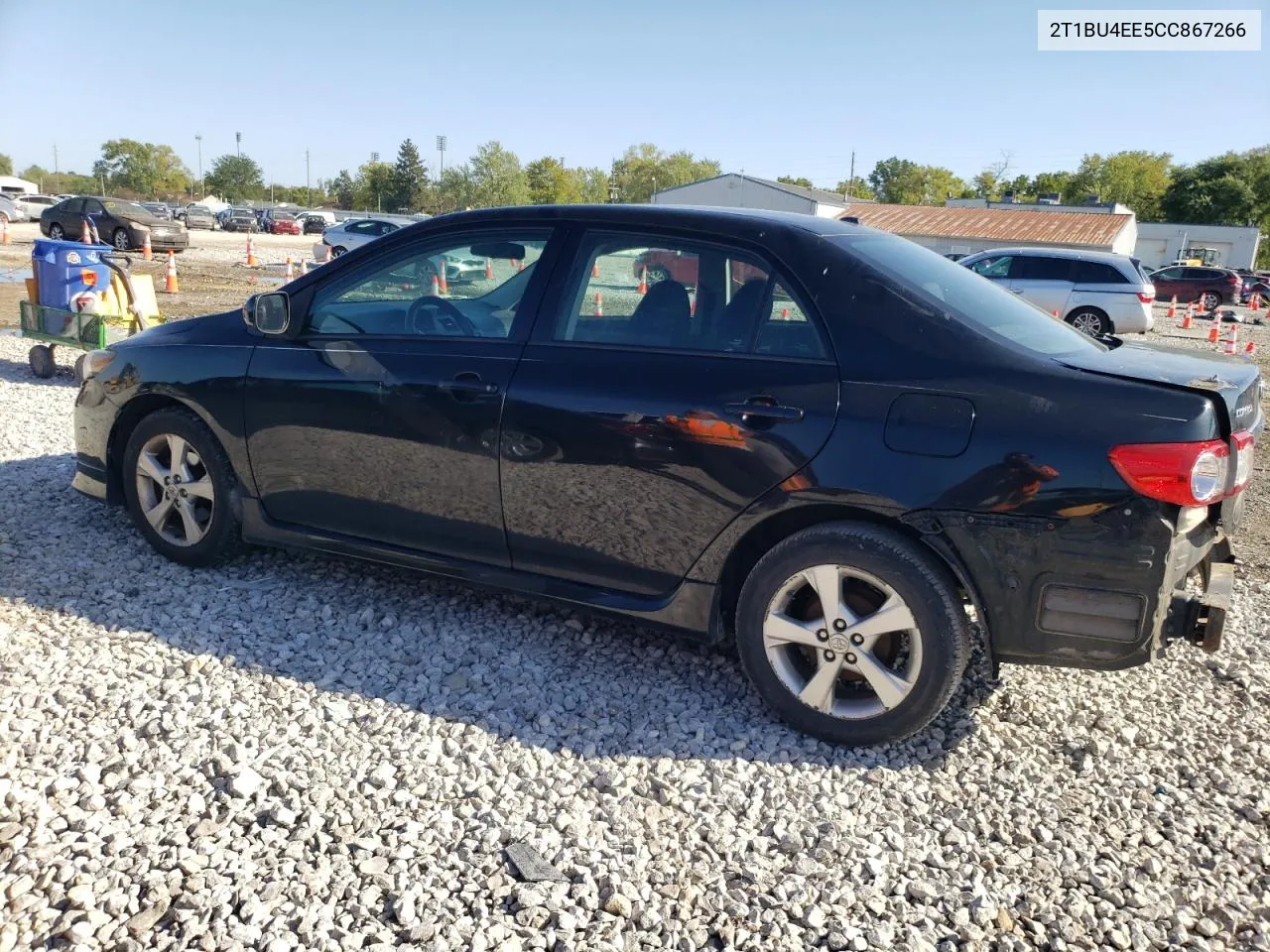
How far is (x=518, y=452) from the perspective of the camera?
3691 millimetres

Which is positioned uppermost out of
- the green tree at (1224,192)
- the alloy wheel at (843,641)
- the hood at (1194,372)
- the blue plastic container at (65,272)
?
the green tree at (1224,192)

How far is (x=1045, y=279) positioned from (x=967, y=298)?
16.9m

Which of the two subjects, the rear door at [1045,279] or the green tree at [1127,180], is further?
the green tree at [1127,180]

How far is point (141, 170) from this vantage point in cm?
11388

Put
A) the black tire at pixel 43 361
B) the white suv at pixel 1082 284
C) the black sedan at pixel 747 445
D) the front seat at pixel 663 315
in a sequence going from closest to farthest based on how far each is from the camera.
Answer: the black sedan at pixel 747 445
the front seat at pixel 663 315
the black tire at pixel 43 361
the white suv at pixel 1082 284

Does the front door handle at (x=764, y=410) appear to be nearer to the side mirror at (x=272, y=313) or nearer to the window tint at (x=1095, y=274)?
the side mirror at (x=272, y=313)

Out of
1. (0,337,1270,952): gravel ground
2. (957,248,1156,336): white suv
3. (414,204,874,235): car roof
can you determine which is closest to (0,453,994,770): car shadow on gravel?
(0,337,1270,952): gravel ground

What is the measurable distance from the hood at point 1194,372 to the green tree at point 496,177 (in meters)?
85.1

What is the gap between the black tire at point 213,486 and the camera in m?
4.37

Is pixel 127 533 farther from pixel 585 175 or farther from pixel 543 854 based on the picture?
pixel 585 175

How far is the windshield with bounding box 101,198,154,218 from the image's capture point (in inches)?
1113

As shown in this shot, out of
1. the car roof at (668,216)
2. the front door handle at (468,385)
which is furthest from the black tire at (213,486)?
the car roof at (668,216)

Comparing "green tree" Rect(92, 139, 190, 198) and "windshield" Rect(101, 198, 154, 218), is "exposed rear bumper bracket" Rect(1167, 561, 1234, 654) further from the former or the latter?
"green tree" Rect(92, 139, 190, 198)

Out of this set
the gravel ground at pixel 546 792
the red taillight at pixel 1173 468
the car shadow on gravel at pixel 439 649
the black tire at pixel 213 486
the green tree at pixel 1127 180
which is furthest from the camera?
the green tree at pixel 1127 180
